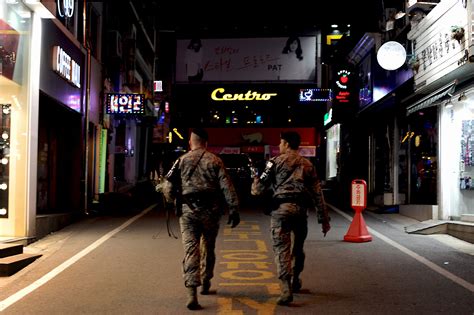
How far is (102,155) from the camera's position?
21.2 m

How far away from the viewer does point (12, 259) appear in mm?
8492

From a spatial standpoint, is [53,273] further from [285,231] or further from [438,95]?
[438,95]

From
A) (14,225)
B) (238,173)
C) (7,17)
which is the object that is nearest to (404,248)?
(14,225)

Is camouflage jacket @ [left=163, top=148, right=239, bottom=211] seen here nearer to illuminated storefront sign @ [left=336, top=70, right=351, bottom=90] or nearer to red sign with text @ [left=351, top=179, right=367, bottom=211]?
red sign with text @ [left=351, top=179, right=367, bottom=211]

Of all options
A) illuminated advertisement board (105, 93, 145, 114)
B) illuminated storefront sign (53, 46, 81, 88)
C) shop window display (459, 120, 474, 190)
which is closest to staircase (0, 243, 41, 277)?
illuminated storefront sign (53, 46, 81, 88)

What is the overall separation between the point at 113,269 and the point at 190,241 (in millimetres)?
2541

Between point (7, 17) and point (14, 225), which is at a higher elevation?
point (7, 17)

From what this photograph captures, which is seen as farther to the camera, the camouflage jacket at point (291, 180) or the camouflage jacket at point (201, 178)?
the camouflage jacket at point (291, 180)

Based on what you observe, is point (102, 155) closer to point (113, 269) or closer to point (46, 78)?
point (46, 78)

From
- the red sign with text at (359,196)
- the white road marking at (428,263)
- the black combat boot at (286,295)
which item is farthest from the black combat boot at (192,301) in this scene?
the red sign with text at (359,196)

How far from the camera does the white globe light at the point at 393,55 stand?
644 inches

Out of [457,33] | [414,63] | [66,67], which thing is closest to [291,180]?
[457,33]

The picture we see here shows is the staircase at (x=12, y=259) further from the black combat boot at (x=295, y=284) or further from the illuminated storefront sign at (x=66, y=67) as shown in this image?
the illuminated storefront sign at (x=66, y=67)

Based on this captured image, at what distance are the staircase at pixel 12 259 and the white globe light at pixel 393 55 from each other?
11468 millimetres
